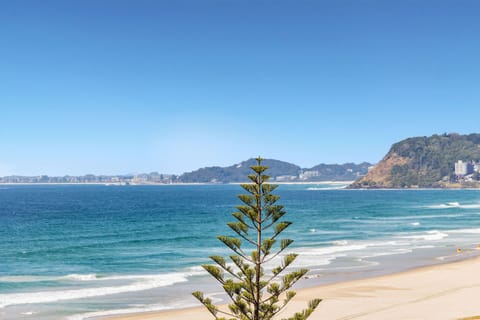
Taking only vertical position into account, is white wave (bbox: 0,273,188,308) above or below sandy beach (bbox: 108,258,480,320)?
above

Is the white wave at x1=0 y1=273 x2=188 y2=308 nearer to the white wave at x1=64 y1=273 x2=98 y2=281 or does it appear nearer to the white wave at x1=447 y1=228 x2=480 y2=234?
the white wave at x1=64 y1=273 x2=98 y2=281

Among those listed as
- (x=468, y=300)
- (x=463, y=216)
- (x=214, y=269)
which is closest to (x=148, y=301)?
(x=214, y=269)

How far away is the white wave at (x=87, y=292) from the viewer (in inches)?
1138

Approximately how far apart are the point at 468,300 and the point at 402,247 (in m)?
24.1

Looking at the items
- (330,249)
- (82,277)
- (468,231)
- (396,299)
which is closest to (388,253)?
(330,249)

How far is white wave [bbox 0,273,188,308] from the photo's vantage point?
28.9m

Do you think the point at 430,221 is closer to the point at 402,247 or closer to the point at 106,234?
the point at 402,247

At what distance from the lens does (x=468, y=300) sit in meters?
27.7

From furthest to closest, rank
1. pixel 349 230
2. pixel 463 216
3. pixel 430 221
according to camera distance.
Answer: pixel 463 216 < pixel 430 221 < pixel 349 230

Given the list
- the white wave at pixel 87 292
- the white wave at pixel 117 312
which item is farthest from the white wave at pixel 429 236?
the white wave at pixel 117 312

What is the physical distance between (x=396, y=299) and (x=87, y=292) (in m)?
16.6

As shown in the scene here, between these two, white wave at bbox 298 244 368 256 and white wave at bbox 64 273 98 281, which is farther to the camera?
white wave at bbox 298 244 368 256

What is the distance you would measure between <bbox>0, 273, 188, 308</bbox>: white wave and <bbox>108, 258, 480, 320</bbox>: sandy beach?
6.05 m

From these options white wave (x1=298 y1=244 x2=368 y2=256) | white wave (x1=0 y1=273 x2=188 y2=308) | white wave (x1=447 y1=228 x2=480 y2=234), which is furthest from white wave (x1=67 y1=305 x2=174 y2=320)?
white wave (x1=447 y1=228 x2=480 y2=234)
